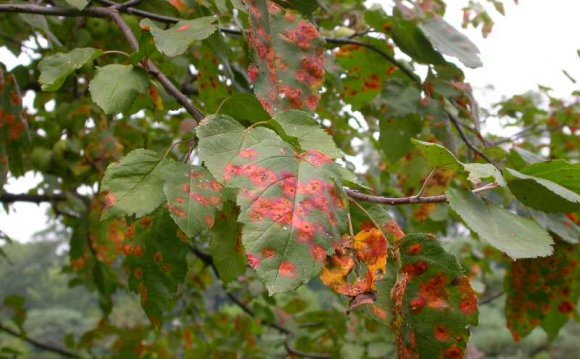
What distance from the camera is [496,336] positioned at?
35.6 ft

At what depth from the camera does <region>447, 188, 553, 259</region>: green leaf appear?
28.2 inches

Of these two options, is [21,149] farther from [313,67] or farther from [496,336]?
[496,336]

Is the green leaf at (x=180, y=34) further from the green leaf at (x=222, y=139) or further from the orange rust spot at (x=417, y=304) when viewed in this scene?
the orange rust spot at (x=417, y=304)

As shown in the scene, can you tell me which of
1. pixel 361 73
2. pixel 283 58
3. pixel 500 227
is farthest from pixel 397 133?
pixel 500 227

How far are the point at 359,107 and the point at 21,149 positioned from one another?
83 cm

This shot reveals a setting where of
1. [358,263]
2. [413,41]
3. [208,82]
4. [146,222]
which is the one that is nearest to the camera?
[358,263]

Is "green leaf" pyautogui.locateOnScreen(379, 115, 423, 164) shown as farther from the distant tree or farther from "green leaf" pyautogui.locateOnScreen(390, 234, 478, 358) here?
"green leaf" pyautogui.locateOnScreen(390, 234, 478, 358)

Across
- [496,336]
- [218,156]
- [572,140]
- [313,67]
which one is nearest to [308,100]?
[313,67]

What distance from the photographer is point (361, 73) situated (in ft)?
5.21

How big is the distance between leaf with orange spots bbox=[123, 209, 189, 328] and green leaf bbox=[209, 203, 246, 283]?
4 centimetres

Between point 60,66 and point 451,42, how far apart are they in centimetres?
79

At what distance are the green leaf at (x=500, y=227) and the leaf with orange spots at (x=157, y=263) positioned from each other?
386 mm

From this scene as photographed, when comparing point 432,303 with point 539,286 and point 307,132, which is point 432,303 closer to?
point 307,132

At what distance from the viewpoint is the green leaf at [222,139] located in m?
0.68
